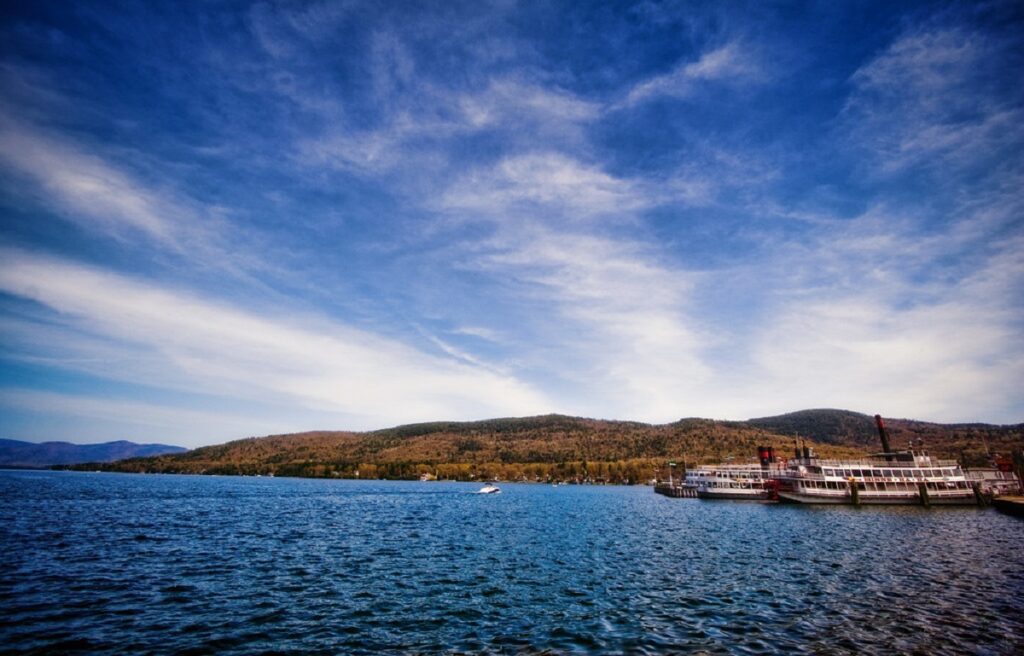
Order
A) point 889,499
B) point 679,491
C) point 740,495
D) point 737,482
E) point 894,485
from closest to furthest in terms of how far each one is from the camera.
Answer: point 889,499 < point 894,485 < point 740,495 < point 737,482 < point 679,491

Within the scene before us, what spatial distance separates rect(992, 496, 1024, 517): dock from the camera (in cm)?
9100

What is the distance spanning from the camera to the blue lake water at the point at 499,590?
23.3 m

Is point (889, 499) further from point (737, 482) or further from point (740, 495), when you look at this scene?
point (737, 482)

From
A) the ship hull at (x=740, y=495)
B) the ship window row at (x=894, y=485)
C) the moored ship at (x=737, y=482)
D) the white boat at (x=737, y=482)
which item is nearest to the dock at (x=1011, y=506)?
the ship window row at (x=894, y=485)

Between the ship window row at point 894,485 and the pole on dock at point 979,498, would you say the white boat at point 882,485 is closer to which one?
the ship window row at point 894,485

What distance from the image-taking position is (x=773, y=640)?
23359 millimetres

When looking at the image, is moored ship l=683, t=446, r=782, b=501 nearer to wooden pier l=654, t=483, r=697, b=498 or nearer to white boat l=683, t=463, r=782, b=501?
white boat l=683, t=463, r=782, b=501

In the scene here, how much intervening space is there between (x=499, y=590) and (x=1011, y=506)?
11850 cm

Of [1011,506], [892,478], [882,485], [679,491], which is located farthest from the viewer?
[679,491]

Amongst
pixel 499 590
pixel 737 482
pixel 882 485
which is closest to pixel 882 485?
pixel 882 485

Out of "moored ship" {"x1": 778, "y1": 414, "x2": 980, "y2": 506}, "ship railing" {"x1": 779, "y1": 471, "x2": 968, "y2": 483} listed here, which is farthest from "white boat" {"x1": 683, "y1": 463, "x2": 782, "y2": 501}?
"ship railing" {"x1": 779, "y1": 471, "x2": 968, "y2": 483}

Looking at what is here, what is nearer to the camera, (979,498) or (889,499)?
(979,498)

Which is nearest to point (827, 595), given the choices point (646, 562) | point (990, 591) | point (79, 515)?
point (990, 591)

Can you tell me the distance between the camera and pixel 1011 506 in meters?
95.4
